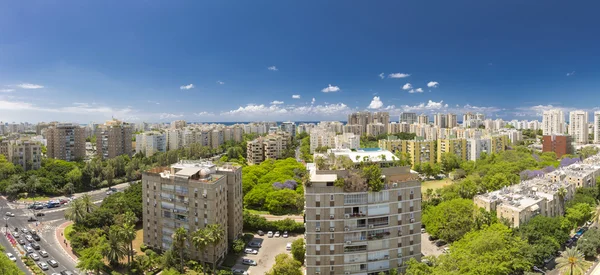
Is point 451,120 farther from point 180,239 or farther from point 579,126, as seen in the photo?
point 180,239

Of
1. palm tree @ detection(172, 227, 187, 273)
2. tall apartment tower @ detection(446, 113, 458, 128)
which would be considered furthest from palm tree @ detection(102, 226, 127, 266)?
tall apartment tower @ detection(446, 113, 458, 128)

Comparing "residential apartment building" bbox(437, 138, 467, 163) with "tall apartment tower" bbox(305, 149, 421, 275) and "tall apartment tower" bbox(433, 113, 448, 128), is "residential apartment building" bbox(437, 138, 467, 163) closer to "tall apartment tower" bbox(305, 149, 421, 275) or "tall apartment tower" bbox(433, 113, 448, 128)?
"tall apartment tower" bbox(305, 149, 421, 275)

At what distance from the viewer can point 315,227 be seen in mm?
21766

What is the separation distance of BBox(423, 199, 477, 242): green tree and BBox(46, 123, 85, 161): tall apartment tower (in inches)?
2918

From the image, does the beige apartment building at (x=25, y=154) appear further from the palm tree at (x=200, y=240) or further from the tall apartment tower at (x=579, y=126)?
the tall apartment tower at (x=579, y=126)

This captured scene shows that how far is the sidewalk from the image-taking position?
102 feet

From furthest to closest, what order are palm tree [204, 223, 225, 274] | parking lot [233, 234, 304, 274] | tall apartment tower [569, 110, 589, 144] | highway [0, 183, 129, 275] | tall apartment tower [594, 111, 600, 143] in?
1. tall apartment tower [569, 110, 589, 144]
2. tall apartment tower [594, 111, 600, 143]
3. highway [0, 183, 129, 275]
4. parking lot [233, 234, 304, 274]
5. palm tree [204, 223, 225, 274]

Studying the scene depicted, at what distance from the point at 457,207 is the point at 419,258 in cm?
1187

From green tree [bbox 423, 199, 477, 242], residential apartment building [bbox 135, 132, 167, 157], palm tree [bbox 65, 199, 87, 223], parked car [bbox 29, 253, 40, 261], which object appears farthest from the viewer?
residential apartment building [bbox 135, 132, 167, 157]

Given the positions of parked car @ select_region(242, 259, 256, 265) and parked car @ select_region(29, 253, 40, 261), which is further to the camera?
parked car @ select_region(29, 253, 40, 261)

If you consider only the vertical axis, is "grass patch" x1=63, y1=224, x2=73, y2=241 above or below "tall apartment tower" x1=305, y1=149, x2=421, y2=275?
below

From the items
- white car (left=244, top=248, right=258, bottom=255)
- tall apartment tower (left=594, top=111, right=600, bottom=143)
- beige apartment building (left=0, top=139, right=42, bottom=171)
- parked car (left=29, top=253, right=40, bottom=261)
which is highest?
tall apartment tower (left=594, top=111, right=600, bottom=143)

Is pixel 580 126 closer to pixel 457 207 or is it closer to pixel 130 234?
pixel 457 207

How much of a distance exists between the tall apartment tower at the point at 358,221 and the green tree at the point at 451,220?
10672 mm
